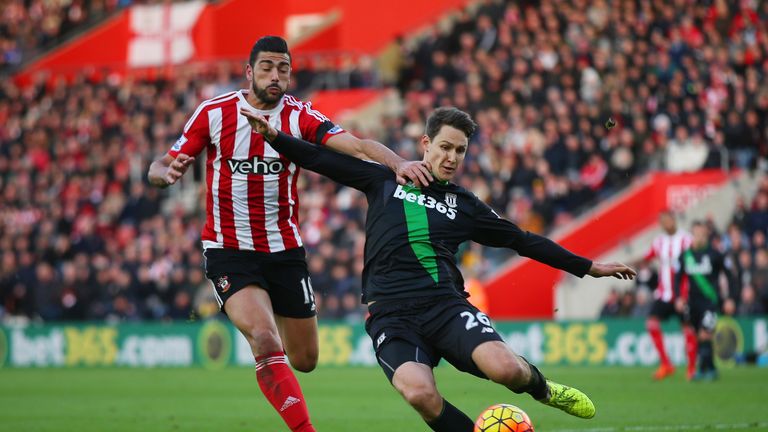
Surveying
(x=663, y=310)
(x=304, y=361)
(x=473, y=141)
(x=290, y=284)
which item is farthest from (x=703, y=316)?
(x=473, y=141)

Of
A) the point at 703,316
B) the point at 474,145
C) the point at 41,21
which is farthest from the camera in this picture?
the point at 41,21

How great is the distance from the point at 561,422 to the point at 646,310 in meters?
10.3

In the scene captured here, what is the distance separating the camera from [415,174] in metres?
7.53

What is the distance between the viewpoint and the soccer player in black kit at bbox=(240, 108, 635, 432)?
7.24m

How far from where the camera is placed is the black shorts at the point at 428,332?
7.30m

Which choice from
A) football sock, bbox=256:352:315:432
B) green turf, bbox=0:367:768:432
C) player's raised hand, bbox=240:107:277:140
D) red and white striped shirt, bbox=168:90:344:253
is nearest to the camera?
player's raised hand, bbox=240:107:277:140

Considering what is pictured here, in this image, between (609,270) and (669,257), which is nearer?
(609,270)

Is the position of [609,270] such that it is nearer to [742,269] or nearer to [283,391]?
[283,391]

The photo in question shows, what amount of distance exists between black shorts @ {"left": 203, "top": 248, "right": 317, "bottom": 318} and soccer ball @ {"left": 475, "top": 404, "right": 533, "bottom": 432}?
201 centimetres

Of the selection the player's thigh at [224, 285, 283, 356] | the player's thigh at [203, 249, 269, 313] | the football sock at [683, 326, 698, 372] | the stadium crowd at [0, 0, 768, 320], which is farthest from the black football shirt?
the stadium crowd at [0, 0, 768, 320]

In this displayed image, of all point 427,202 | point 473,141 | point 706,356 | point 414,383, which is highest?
point 473,141

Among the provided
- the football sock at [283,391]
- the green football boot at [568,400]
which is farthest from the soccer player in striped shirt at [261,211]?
the green football boot at [568,400]

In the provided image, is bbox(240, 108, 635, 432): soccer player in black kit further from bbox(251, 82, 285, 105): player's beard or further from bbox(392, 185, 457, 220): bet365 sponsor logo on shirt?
bbox(251, 82, 285, 105): player's beard

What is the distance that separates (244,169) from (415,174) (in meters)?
1.53
